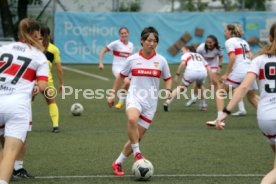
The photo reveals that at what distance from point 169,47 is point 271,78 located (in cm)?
2928

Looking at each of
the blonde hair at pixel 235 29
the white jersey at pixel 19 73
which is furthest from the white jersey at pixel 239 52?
the white jersey at pixel 19 73

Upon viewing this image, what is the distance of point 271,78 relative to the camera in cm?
726

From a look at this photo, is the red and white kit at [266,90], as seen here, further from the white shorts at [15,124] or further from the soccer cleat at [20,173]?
the soccer cleat at [20,173]

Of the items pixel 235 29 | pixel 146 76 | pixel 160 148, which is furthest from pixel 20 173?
pixel 235 29

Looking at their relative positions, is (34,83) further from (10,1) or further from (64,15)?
(10,1)

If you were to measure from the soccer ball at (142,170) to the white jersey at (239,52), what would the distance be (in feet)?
20.4

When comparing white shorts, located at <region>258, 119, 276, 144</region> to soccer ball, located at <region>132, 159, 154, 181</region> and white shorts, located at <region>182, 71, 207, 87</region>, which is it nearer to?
soccer ball, located at <region>132, 159, 154, 181</region>

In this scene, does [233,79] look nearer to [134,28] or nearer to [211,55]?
[211,55]

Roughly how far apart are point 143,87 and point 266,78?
2.63 meters

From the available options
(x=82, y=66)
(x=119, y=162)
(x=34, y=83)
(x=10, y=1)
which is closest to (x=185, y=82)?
(x=119, y=162)

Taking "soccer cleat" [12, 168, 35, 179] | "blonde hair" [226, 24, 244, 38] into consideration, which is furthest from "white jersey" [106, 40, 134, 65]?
"soccer cleat" [12, 168, 35, 179]

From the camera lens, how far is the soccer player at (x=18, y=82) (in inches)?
285

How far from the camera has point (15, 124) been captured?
7.28 m

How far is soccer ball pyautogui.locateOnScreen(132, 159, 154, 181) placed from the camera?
8875mm
